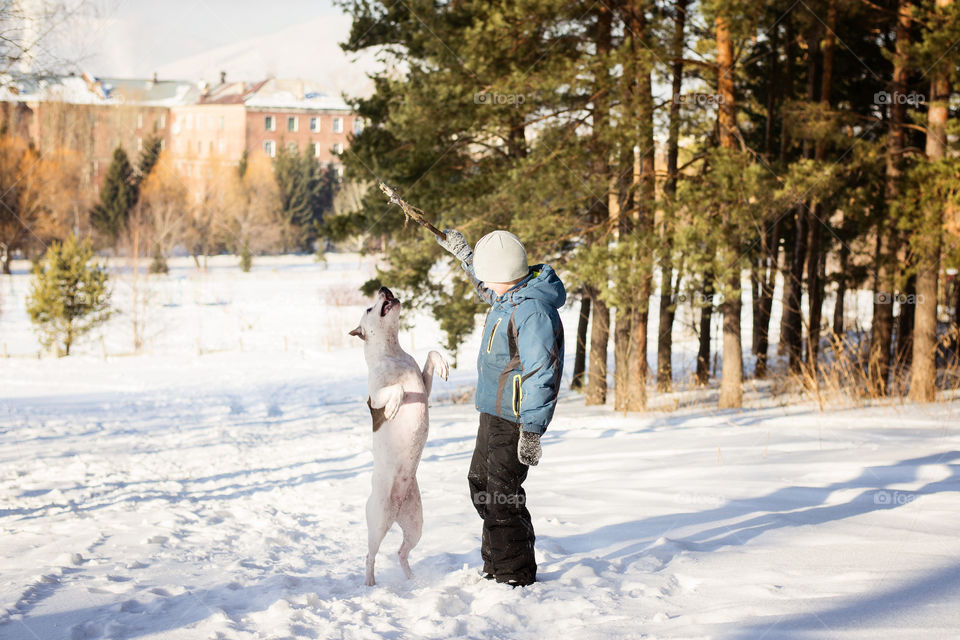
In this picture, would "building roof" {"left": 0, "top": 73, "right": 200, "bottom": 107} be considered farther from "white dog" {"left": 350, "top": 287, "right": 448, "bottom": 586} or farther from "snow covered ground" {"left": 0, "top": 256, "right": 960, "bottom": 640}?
"white dog" {"left": 350, "top": 287, "right": 448, "bottom": 586}

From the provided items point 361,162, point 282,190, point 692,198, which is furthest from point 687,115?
point 282,190

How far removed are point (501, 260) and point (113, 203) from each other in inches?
2326

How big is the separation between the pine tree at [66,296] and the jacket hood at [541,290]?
89.9 ft

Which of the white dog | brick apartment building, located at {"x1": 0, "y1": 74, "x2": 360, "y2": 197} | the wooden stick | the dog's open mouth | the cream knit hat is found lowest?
the white dog

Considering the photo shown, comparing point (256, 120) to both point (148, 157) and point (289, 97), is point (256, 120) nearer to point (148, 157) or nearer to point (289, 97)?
point (289, 97)

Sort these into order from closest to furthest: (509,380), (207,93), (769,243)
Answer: (509,380), (769,243), (207,93)

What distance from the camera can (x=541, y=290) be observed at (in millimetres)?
4129

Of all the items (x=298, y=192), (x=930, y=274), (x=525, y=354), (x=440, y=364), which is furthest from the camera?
(x=298, y=192)

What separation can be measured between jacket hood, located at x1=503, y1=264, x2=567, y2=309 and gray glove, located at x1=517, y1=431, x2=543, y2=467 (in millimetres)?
711

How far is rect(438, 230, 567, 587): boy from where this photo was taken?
13.1ft

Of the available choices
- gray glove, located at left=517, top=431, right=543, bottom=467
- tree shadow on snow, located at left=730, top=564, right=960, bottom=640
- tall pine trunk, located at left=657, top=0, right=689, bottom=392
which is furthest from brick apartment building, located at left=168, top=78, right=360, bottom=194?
tree shadow on snow, located at left=730, top=564, right=960, bottom=640

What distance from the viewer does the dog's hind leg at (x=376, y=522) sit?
4.29m

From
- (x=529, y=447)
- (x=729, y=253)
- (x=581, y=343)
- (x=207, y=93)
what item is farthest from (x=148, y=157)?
(x=529, y=447)

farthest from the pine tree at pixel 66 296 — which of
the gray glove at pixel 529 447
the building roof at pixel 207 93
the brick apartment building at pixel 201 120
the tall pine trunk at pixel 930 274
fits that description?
the building roof at pixel 207 93
